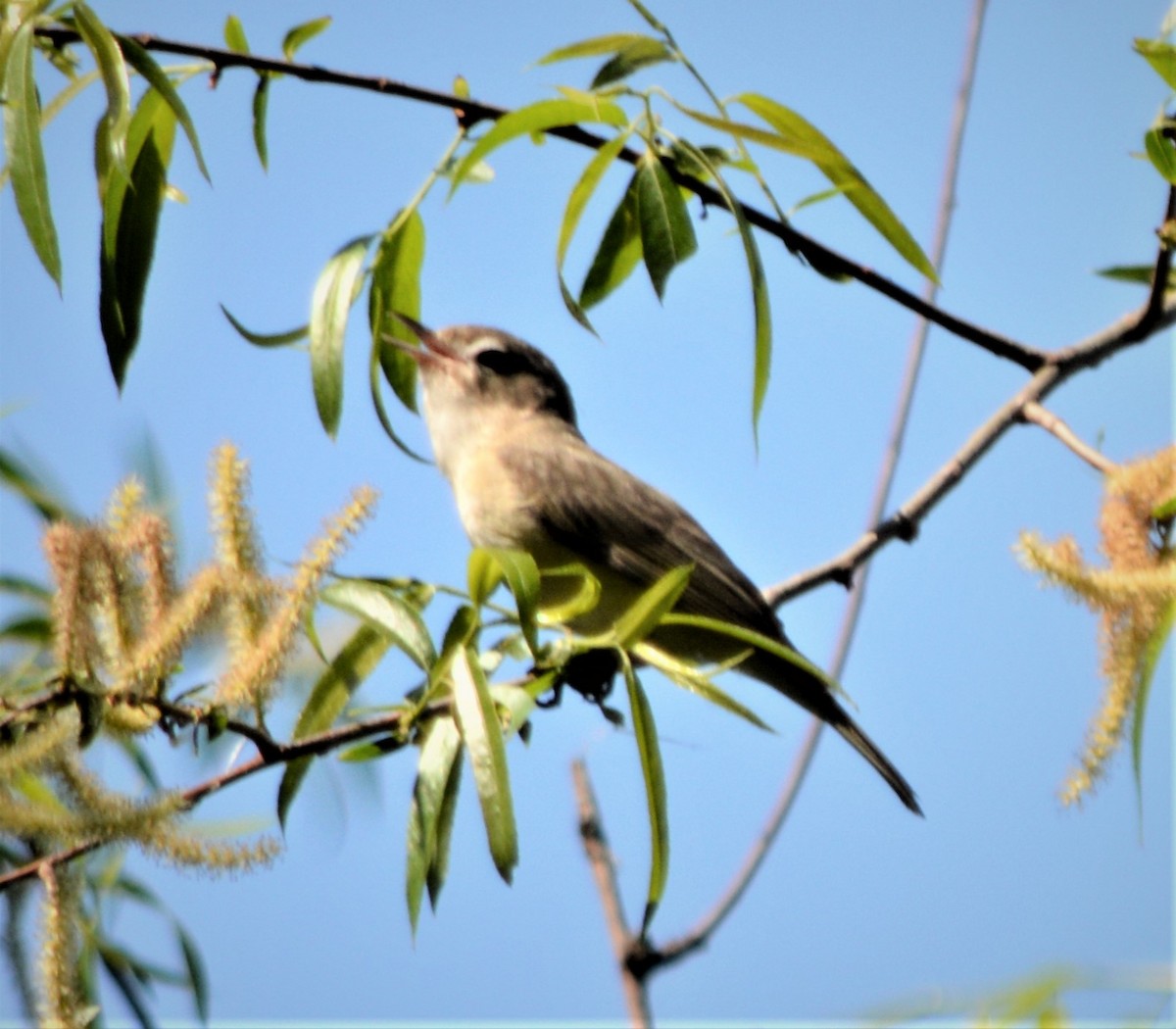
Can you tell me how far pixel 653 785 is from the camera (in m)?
1.67

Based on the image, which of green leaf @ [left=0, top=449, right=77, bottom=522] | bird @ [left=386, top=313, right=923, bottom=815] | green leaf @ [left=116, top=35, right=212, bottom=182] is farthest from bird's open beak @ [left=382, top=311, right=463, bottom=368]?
green leaf @ [left=116, top=35, right=212, bottom=182]

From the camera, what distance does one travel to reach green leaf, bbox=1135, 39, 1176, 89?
6.33ft

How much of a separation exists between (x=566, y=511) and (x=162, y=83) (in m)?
1.94

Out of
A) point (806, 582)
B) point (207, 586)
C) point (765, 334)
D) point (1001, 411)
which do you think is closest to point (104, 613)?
point (207, 586)

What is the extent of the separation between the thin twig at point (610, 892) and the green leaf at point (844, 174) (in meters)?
1.26

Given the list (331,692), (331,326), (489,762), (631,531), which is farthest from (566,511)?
(489,762)

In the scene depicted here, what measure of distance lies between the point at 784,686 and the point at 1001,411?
921 millimetres

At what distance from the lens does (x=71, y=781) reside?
1597 mm

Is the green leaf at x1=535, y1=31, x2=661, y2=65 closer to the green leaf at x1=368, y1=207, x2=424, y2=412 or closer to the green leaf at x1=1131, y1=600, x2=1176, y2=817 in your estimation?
the green leaf at x1=368, y1=207, x2=424, y2=412

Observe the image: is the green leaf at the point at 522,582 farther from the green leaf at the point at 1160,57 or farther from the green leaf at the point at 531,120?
the green leaf at the point at 1160,57

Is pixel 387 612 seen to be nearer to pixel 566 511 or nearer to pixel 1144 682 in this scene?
pixel 1144 682

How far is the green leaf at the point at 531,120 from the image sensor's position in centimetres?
202

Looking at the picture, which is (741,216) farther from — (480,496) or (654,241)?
(480,496)

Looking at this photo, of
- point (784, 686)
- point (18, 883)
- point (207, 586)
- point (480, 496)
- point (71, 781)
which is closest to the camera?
point (71, 781)
